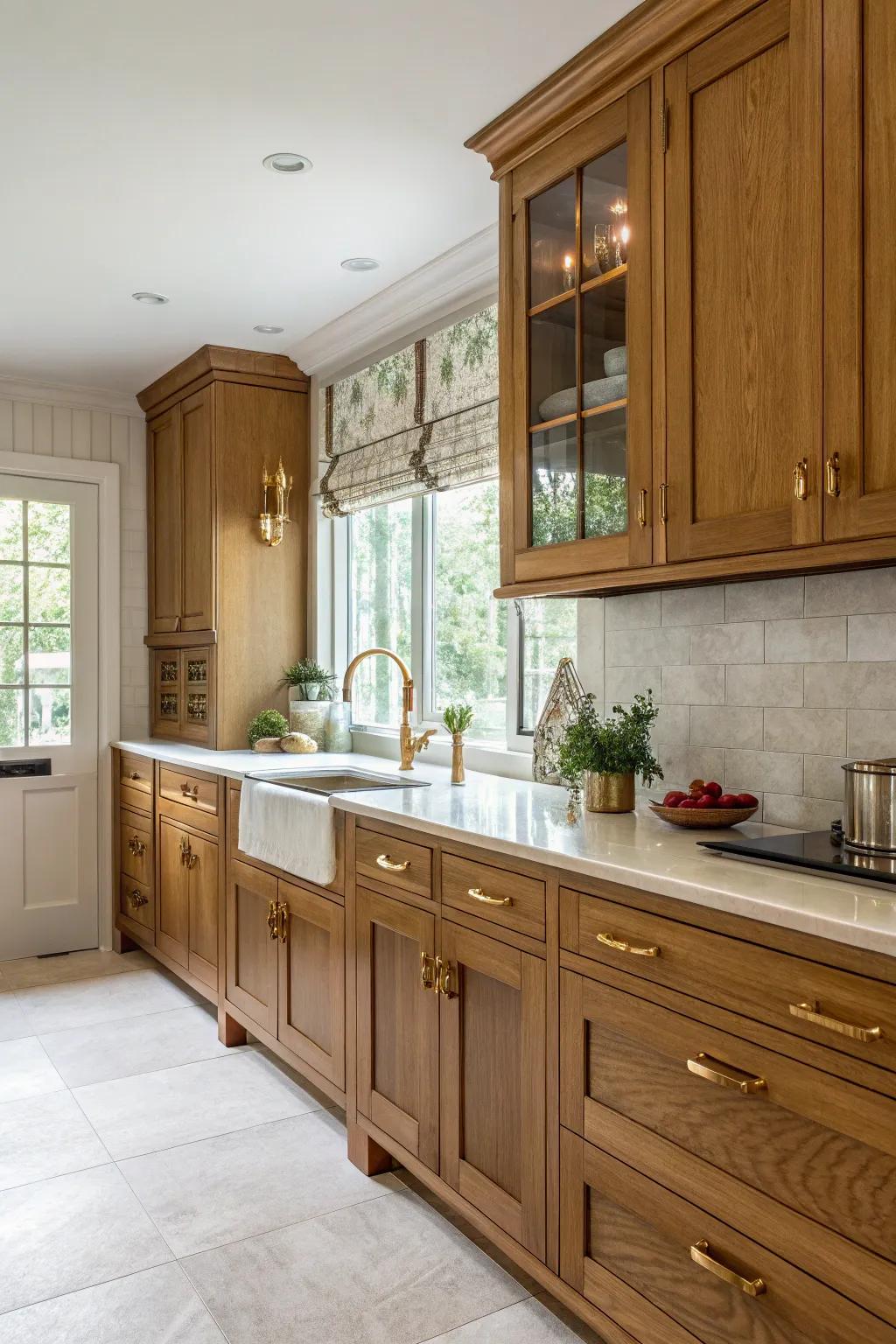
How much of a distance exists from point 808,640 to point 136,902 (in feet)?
10.8

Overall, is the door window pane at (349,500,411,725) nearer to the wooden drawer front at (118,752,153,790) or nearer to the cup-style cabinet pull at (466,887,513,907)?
the wooden drawer front at (118,752,153,790)

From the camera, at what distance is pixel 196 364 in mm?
4250

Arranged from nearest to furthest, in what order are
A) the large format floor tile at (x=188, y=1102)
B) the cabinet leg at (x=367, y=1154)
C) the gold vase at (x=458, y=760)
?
1. the cabinet leg at (x=367, y=1154)
2. the large format floor tile at (x=188, y=1102)
3. the gold vase at (x=458, y=760)

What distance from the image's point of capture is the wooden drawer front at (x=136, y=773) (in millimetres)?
4276

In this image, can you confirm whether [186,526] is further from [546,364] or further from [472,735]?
[546,364]

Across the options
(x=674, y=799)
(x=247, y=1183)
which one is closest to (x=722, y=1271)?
(x=674, y=799)

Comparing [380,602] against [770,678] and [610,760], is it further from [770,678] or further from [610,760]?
[770,678]

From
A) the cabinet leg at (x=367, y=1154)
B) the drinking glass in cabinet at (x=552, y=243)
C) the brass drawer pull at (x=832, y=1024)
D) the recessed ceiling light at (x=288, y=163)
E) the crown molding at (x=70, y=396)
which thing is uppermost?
the recessed ceiling light at (x=288, y=163)

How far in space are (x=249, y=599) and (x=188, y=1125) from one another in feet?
7.01

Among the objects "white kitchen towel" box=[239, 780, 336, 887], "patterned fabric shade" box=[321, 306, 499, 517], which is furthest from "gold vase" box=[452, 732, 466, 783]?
"patterned fabric shade" box=[321, 306, 499, 517]

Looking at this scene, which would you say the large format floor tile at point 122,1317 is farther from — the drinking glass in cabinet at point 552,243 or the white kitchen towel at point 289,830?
the drinking glass in cabinet at point 552,243

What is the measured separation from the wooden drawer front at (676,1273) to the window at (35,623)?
138 inches

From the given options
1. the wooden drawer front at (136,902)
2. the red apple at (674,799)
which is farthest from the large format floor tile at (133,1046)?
the red apple at (674,799)

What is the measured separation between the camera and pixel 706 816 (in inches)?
79.1
